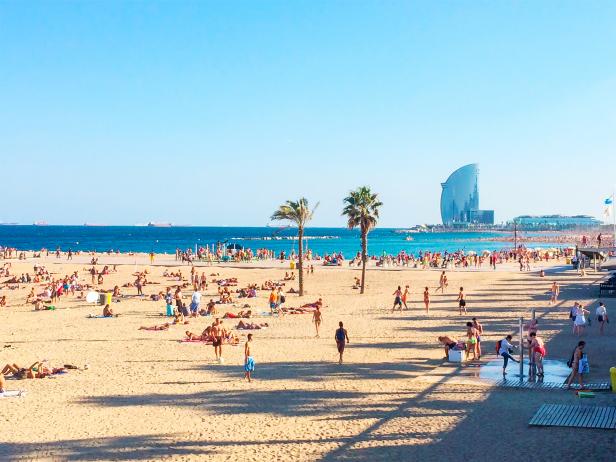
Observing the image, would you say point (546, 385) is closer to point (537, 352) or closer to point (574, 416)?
point (537, 352)

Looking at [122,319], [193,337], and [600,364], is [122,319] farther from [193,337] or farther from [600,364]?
[600,364]

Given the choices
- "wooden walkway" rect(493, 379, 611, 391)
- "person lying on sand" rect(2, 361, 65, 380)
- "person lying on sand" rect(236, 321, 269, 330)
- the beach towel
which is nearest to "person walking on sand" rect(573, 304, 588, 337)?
"wooden walkway" rect(493, 379, 611, 391)

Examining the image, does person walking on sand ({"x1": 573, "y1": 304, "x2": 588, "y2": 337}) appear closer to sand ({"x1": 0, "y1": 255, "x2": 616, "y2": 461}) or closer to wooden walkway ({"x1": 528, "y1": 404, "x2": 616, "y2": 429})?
sand ({"x1": 0, "y1": 255, "x2": 616, "y2": 461})

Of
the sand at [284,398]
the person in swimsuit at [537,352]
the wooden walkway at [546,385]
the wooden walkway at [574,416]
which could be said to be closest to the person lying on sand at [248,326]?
the sand at [284,398]

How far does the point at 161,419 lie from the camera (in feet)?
39.5

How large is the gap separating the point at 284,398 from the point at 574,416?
5723 mm

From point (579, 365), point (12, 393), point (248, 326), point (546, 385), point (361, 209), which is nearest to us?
point (546, 385)

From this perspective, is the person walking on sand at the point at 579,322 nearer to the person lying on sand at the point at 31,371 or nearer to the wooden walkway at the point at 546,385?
the wooden walkway at the point at 546,385

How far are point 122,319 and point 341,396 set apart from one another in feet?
53.2

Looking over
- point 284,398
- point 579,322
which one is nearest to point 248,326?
point 284,398

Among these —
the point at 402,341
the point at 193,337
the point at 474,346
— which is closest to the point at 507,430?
the point at 474,346

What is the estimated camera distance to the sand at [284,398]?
10.3 meters

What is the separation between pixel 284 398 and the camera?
13.4m

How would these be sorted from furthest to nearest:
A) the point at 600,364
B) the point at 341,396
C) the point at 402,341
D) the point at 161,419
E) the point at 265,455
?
the point at 402,341 → the point at 600,364 → the point at 341,396 → the point at 161,419 → the point at 265,455
